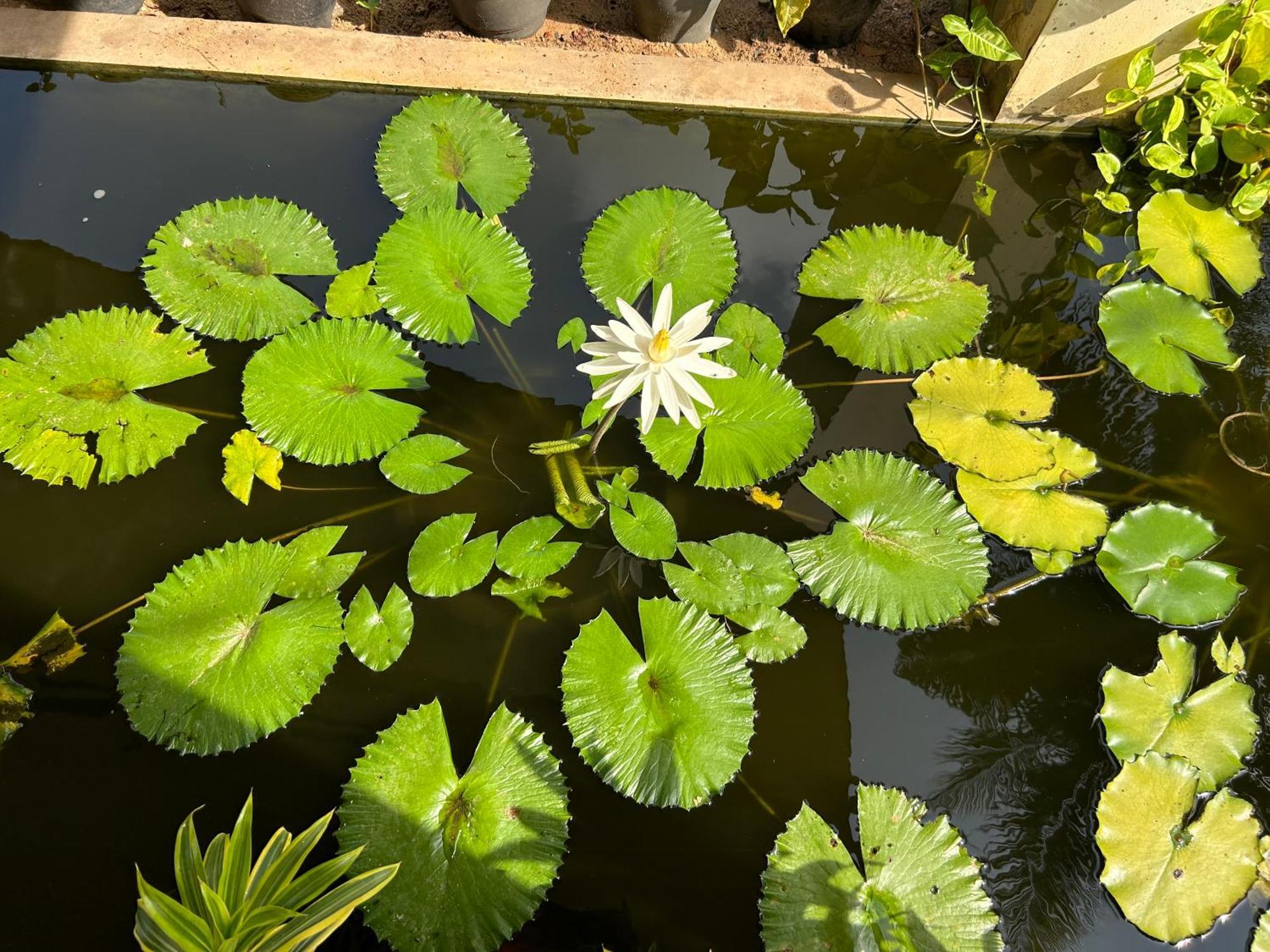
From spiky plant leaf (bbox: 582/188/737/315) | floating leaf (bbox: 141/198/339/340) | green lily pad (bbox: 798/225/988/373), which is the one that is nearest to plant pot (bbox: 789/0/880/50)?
green lily pad (bbox: 798/225/988/373)

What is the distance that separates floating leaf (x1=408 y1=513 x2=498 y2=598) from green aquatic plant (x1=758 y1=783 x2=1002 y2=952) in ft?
2.69

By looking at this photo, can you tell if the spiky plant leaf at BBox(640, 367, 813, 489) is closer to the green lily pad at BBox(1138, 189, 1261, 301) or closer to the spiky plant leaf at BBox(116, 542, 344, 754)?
the spiky plant leaf at BBox(116, 542, 344, 754)

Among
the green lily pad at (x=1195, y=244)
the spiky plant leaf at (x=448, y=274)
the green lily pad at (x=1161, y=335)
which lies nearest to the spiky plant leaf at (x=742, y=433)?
the spiky plant leaf at (x=448, y=274)

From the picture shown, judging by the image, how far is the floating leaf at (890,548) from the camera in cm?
174

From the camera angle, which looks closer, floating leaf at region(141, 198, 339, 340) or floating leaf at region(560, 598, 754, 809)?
floating leaf at region(560, 598, 754, 809)

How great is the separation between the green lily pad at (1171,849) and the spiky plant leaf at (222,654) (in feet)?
5.30

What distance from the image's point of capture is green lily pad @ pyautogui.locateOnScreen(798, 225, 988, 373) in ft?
6.71

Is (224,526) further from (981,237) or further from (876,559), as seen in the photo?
(981,237)

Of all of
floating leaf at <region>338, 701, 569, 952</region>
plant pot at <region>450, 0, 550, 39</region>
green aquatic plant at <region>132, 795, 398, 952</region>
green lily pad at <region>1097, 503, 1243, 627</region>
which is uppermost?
plant pot at <region>450, 0, 550, 39</region>

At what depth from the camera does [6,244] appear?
208 centimetres

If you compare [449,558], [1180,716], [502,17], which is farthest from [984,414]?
[502,17]

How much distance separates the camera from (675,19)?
253cm

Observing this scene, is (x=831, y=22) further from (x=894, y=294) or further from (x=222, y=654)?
(x=222, y=654)

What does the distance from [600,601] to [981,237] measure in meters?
1.65
